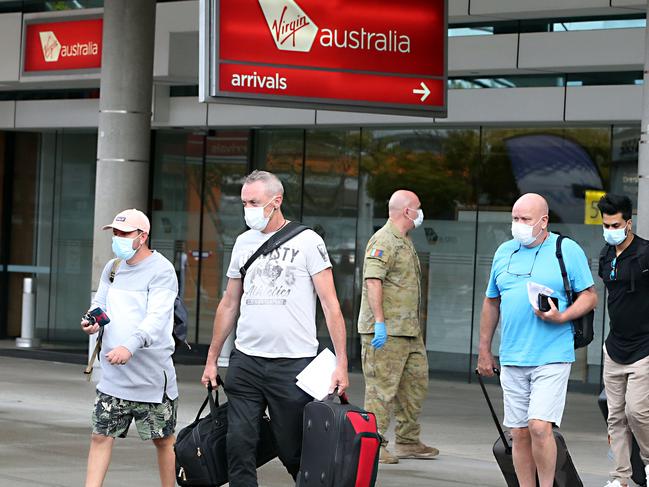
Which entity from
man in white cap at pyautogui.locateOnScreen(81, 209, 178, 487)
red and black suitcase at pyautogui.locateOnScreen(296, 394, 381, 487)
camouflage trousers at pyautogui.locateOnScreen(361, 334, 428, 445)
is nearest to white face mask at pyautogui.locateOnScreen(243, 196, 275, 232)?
Result: man in white cap at pyautogui.locateOnScreen(81, 209, 178, 487)

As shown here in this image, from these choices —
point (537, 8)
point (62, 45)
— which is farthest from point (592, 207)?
point (62, 45)

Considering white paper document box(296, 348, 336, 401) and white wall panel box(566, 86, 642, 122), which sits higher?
white wall panel box(566, 86, 642, 122)

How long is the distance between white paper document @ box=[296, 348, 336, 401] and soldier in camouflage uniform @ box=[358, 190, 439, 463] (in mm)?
2907

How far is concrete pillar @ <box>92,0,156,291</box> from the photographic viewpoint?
15.7 m

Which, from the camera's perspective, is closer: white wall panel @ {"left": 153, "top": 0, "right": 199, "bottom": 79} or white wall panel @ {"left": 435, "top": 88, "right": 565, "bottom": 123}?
white wall panel @ {"left": 435, "top": 88, "right": 565, "bottom": 123}

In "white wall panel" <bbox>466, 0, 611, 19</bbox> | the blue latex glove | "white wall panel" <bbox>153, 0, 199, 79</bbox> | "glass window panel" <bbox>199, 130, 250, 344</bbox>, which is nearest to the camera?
the blue latex glove

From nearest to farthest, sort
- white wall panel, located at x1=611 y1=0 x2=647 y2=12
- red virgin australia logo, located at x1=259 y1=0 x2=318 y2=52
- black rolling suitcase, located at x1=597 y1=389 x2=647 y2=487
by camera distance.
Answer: black rolling suitcase, located at x1=597 y1=389 x2=647 y2=487
red virgin australia logo, located at x1=259 y1=0 x2=318 y2=52
white wall panel, located at x1=611 y1=0 x2=647 y2=12

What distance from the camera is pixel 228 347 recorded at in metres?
19.1

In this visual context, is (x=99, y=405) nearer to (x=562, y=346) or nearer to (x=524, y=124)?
(x=562, y=346)

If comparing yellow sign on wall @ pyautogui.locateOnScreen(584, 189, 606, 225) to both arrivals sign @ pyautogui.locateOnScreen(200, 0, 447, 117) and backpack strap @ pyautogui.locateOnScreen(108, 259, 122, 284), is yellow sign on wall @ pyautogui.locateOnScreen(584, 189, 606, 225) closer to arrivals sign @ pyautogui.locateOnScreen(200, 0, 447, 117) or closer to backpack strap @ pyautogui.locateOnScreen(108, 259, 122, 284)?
arrivals sign @ pyautogui.locateOnScreen(200, 0, 447, 117)

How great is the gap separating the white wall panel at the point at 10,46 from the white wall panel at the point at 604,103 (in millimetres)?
7411

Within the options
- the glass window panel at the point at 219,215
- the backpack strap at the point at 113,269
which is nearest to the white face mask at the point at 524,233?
the backpack strap at the point at 113,269

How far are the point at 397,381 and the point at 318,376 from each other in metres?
3.17

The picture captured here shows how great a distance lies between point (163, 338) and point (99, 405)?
1.71 ft
